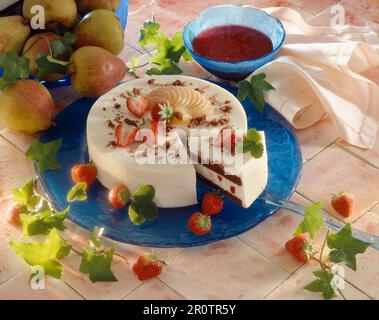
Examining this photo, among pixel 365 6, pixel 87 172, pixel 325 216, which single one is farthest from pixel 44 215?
pixel 365 6

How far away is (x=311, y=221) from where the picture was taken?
69.1 inches

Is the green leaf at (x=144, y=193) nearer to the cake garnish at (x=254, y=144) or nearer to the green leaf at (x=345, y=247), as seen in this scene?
the cake garnish at (x=254, y=144)

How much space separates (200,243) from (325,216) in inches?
12.7

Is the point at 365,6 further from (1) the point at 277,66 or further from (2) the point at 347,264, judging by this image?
(2) the point at 347,264

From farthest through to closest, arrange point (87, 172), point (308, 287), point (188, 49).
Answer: point (188, 49)
point (87, 172)
point (308, 287)

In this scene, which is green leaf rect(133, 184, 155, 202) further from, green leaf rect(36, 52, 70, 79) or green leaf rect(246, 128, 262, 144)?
green leaf rect(36, 52, 70, 79)

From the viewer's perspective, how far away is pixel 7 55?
2.06m

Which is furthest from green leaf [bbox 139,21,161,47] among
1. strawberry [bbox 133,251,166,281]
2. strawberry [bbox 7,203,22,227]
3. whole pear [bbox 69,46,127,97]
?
strawberry [bbox 133,251,166,281]

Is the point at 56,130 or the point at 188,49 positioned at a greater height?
the point at 188,49

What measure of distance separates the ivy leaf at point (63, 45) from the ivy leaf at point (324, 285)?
971mm

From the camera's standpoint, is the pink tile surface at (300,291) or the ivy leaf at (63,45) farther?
the ivy leaf at (63,45)

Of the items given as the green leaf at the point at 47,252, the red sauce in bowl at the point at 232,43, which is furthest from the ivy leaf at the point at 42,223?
the red sauce in bowl at the point at 232,43

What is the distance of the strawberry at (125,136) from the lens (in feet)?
6.34

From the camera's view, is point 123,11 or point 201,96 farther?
point 123,11
